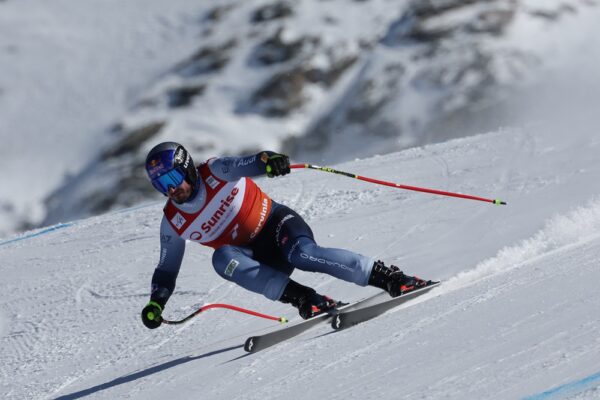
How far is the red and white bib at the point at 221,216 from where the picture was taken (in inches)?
210

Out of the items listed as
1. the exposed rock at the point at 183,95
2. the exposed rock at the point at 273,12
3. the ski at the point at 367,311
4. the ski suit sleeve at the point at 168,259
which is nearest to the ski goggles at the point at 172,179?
the ski suit sleeve at the point at 168,259

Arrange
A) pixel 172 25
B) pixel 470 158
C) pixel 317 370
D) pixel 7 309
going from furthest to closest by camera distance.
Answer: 1. pixel 172 25
2. pixel 470 158
3. pixel 7 309
4. pixel 317 370

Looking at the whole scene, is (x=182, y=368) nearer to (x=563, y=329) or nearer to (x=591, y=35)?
(x=563, y=329)

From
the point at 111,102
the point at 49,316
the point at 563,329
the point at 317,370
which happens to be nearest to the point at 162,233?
the point at 317,370

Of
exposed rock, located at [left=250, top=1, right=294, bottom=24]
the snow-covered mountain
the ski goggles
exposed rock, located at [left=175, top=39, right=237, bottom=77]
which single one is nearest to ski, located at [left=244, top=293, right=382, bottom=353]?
the ski goggles

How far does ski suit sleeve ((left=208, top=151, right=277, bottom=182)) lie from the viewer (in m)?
5.09

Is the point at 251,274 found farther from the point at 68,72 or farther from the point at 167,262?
the point at 68,72

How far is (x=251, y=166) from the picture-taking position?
513cm

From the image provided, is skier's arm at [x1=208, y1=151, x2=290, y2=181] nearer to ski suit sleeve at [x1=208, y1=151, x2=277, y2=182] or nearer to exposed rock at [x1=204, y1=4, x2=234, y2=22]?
ski suit sleeve at [x1=208, y1=151, x2=277, y2=182]

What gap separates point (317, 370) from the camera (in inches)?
167

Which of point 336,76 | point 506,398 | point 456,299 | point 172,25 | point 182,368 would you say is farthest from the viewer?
point 172,25

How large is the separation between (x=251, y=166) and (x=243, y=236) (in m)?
0.51

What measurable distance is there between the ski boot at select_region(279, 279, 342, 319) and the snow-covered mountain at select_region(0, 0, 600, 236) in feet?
126

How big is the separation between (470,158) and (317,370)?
6182 mm
